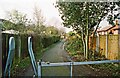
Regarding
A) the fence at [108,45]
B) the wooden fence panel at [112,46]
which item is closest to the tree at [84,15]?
the fence at [108,45]

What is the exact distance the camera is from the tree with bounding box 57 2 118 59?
6039 mm

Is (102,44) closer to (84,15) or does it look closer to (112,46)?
(112,46)

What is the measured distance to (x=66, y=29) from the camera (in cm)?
650

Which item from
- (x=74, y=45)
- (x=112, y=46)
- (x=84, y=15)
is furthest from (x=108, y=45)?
(x=74, y=45)

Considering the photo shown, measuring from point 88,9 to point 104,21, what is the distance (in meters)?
0.61

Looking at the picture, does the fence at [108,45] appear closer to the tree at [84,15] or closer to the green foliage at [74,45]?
the tree at [84,15]

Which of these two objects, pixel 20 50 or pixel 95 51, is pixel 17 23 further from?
pixel 95 51

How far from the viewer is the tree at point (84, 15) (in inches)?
238

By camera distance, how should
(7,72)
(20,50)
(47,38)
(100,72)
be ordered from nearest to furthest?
(7,72), (100,72), (20,50), (47,38)

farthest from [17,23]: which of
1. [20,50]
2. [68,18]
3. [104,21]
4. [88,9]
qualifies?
[104,21]

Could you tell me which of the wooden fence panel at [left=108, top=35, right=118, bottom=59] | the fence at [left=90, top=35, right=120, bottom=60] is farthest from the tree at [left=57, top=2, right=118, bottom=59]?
the wooden fence panel at [left=108, top=35, right=118, bottom=59]

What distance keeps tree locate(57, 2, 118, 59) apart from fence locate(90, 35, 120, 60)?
43cm

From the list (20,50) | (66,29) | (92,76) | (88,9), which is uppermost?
(88,9)

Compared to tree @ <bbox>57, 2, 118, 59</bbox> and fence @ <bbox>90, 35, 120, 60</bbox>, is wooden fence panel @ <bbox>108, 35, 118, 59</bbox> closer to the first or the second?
fence @ <bbox>90, 35, 120, 60</bbox>
